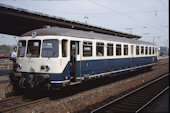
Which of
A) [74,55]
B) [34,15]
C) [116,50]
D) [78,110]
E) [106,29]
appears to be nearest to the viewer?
[78,110]

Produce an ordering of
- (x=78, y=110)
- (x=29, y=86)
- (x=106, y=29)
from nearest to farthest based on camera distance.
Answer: (x=78, y=110) < (x=29, y=86) < (x=106, y=29)

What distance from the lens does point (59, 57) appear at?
8914 millimetres

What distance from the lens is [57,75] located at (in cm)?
876

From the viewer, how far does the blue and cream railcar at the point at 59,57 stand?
8.85 m

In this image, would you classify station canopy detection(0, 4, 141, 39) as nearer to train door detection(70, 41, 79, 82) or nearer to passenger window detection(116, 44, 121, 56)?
passenger window detection(116, 44, 121, 56)

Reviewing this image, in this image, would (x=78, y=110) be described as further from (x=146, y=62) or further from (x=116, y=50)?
(x=146, y=62)

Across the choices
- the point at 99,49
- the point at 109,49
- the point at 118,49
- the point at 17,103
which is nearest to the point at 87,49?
the point at 99,49

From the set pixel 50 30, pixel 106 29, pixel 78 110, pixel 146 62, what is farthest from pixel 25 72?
pixel 106 29

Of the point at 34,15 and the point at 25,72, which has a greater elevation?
the point at 34,15

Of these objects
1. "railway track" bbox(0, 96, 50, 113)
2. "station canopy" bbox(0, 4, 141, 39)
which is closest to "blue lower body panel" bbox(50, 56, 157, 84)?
"railway track" bbox(0, 96, 50, 113)

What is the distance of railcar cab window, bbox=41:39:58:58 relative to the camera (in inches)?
355

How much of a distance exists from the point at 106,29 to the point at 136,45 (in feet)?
29.4

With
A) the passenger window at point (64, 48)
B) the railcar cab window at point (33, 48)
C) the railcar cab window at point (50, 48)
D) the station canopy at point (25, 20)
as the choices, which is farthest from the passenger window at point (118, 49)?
the station canopy at point (25, 20)

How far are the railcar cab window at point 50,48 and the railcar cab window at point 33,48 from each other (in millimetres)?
349
